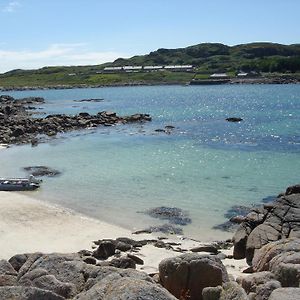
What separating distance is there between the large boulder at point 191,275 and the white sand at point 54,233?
222 inches

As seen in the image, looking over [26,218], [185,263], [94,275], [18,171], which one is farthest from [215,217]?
[18,171]

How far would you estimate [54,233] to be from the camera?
83.2 ft

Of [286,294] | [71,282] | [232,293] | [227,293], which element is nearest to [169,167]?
[71,282]

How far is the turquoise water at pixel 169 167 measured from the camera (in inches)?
1225

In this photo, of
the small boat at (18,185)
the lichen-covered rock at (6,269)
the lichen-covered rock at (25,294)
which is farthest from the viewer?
the small boat at (18,185)

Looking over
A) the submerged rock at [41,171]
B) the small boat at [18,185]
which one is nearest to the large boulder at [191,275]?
the small boat at [18,185]

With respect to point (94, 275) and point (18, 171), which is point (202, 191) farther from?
point (94, 275)

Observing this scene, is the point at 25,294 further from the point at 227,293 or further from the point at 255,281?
the point at 255,281

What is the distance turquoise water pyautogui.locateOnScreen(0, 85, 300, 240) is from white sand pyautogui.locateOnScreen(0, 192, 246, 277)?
1.53m

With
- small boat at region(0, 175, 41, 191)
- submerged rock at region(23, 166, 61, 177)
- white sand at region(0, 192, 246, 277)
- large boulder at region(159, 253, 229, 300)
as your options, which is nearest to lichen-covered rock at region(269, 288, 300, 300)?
large boulder at region(159, 253, 229, 300)

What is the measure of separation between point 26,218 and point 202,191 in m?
12.2

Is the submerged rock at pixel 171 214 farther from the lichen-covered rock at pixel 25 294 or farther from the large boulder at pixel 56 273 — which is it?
the lichen-covered rock at pixel 25 294

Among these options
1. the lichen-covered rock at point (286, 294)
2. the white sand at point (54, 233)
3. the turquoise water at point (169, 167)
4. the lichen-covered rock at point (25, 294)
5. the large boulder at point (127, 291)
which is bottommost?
the turquoise water at point (169, 167)

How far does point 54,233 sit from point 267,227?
10.6 m
